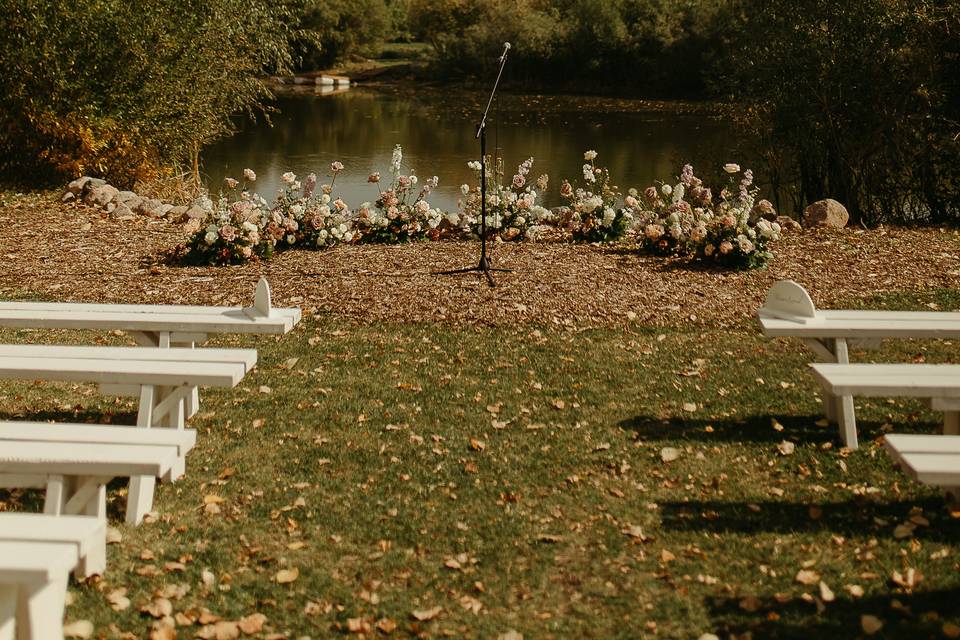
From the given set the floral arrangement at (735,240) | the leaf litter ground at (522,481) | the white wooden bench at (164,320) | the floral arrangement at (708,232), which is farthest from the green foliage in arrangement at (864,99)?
the white wooden bench at (164,320)

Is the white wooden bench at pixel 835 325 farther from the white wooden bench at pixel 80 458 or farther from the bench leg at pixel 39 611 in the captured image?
the bench leg at pixel 39 611

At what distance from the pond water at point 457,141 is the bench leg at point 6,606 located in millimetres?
12510

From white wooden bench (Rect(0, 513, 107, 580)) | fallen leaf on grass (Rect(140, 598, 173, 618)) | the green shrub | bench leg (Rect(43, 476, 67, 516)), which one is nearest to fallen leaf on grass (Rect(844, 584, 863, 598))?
fallen leaf on grass (Rect(140, 598, 173, 618))

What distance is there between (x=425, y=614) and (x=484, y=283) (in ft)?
14.9

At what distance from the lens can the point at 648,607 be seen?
352 centimetres

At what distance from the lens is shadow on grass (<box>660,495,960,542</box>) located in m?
4.05

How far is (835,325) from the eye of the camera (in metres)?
5.03

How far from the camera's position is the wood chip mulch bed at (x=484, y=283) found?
729cm

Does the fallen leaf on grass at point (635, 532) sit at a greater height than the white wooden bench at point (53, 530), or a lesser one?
lesser

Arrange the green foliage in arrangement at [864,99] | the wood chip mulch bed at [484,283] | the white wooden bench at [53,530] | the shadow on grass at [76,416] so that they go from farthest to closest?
the green foliage in arrangement at [864,99]
the wood chip mulch bed at [484,283]
the shadow on grass at [76,416]
the white wooden bench at [53,530]

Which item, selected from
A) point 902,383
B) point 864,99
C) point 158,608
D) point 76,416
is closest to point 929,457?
point 902,383

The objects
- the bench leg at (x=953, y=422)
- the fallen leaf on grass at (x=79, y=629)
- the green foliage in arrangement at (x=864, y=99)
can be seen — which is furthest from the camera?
the green foliage in arrangement at (x=864, y=99)

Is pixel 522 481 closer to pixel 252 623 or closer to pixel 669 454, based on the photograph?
pixel 669 454

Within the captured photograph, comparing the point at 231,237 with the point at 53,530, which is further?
the point at 231,237
